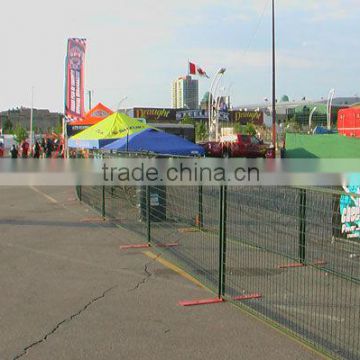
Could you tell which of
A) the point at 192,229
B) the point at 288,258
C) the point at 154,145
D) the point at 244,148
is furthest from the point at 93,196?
the point at 244,148

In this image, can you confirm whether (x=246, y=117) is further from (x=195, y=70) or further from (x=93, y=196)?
(x=93, y=196)

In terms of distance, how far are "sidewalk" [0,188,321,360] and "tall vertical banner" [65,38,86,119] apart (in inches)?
600

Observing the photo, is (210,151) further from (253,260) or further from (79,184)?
(253,260)

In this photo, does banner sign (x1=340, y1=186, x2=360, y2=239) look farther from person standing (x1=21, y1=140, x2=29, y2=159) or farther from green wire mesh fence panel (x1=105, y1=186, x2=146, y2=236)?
person standing (x1=21, y1=140, x2=29, y2=159)

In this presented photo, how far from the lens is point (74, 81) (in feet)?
77.7

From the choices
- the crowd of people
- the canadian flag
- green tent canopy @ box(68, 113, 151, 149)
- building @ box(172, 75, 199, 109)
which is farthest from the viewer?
building @ box(172, 75, 199, 109)

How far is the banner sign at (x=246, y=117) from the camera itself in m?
86.2

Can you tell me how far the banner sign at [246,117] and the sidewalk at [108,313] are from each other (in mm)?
78436

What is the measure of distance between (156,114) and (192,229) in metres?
70.1

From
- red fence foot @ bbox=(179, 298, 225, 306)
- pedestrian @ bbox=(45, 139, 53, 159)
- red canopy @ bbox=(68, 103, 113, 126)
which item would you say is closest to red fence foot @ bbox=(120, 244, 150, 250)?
red fence foot @ bbox=(179, 298, 225, 306)

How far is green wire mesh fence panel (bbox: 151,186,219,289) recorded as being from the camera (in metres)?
6.81

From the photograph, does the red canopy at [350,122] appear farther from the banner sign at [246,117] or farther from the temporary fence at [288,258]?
the banner sign at [246,117]

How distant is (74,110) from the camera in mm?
23625

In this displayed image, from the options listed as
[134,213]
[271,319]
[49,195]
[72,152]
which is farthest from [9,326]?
[72,152]
